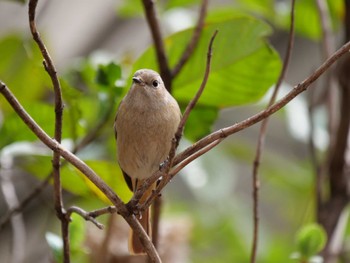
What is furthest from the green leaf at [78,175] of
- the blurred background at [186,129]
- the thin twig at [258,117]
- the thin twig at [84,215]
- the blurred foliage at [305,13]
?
the blurred foliage at [305,13]

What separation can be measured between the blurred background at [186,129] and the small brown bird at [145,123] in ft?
0.11

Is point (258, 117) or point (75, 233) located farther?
point (75, 233)

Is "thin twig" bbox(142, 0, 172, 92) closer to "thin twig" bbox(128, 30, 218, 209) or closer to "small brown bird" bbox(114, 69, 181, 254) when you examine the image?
"small brown bird" bbox(114, 69, 181, 254)

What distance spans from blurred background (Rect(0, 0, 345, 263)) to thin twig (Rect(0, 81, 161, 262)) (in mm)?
250

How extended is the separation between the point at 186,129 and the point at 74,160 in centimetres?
57

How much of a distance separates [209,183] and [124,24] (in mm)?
1219

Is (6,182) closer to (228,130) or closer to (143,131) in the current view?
(143,131)

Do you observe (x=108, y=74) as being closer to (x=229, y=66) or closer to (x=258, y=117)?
(x=229, y=66)

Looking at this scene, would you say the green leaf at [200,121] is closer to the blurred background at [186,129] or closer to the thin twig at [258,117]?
the blurred background at [186,129]

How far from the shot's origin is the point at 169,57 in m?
1.49

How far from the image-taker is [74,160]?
90 centimetres

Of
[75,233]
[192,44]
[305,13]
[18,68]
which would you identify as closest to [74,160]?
[75,233]

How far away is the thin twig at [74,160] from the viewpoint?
864 mm

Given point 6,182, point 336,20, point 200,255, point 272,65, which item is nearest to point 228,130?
point 272,65
